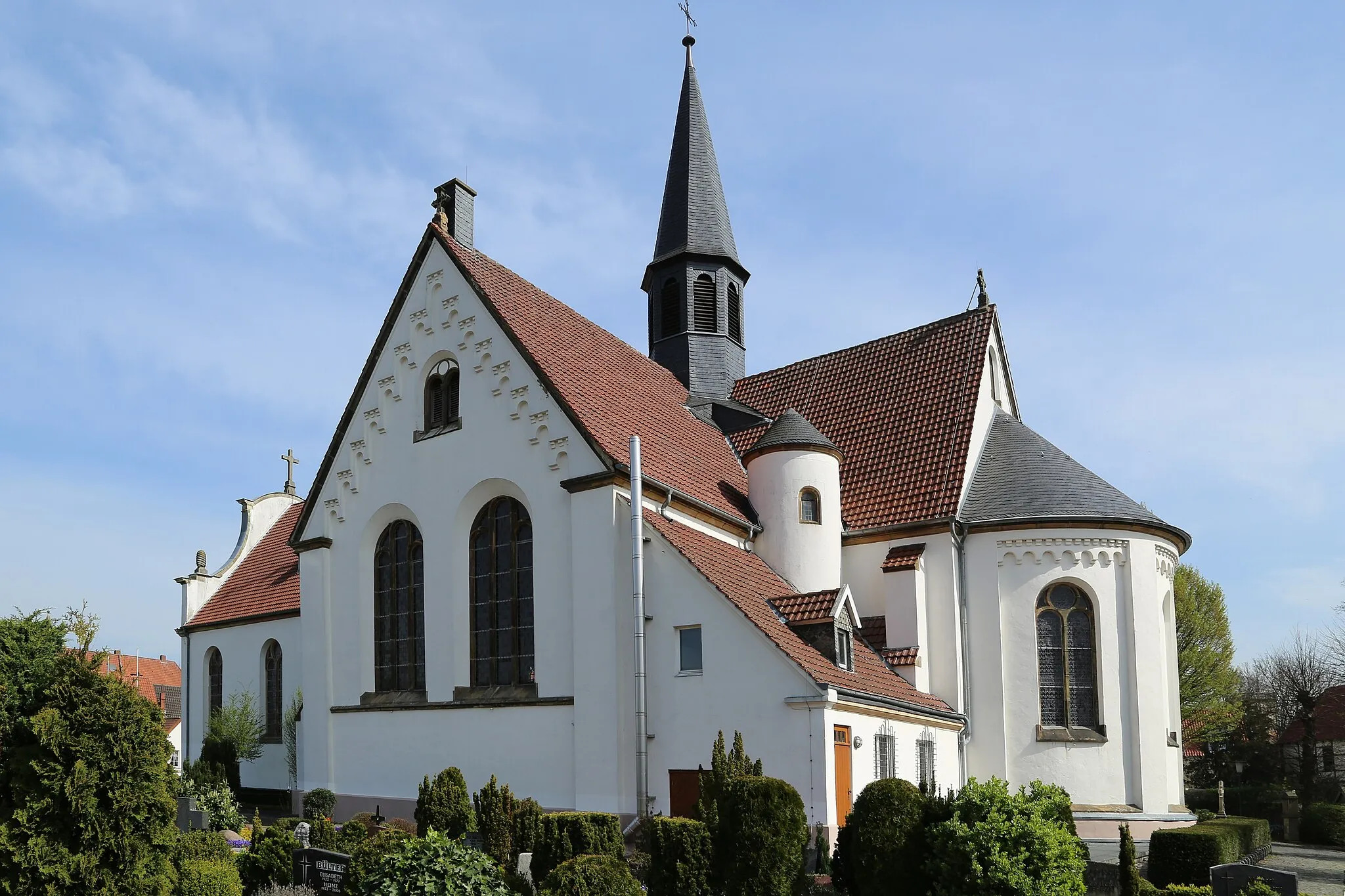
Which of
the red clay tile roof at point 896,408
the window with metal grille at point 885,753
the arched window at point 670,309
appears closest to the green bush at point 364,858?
the window with metal grille at point 885,753

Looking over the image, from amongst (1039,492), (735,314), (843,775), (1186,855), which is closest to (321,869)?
(843,775)

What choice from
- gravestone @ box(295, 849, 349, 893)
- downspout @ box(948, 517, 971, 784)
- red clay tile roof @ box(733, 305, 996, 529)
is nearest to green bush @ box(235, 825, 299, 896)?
gravestone @ box(295, 849, 349, 893)

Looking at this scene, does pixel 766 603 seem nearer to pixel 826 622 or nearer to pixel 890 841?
pixel 826 622

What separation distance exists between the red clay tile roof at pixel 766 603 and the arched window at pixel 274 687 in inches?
641

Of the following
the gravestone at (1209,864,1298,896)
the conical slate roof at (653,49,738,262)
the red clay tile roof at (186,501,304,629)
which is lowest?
the gravestone at (1209,864,1298,896)

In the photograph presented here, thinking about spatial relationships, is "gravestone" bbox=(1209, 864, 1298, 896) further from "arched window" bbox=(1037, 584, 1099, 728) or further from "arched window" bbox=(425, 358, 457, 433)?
"arched window" bbox=(425, 358, 457, 433)

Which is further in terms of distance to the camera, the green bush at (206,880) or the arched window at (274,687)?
the arched window at (274,687)

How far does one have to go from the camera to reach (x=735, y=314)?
33125 mm

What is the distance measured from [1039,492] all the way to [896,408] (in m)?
4.58

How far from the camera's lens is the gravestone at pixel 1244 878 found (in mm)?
14781

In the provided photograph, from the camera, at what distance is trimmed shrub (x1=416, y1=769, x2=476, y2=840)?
18016mm

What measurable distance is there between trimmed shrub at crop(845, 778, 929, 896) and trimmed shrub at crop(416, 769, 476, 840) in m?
6.74

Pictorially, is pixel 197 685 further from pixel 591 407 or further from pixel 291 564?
pixel 591 407

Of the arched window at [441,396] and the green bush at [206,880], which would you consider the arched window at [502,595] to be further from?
the green bush at [206,880]
